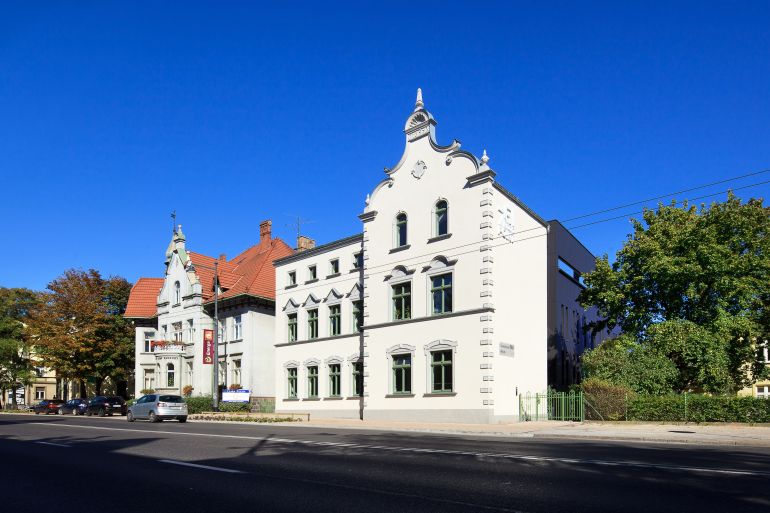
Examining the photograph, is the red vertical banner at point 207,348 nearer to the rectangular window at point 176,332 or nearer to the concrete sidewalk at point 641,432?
the rectangular window at point 176,332

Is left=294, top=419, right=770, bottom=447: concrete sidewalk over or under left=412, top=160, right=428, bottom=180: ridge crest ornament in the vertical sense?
under

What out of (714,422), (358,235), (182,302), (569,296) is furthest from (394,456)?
(182,302)

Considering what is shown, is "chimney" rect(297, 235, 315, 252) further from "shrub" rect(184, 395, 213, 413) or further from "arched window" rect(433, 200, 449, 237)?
"arched window" rect(433, 200, 449, 237)

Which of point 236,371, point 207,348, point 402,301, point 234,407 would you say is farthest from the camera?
point 236,371

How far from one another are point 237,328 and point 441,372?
19.0 metres

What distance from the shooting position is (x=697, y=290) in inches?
1258

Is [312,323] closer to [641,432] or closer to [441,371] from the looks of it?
[441,371]

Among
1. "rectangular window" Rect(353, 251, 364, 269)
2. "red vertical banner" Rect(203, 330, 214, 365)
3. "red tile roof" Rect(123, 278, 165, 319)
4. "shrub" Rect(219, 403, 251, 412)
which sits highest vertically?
"rectangular window" Rect(353, 251, 364, 269)

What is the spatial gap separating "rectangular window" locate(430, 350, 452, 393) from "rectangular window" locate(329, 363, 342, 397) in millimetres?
8098

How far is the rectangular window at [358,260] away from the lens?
37625 millimetres

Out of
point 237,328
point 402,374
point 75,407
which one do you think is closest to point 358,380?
point 402,374

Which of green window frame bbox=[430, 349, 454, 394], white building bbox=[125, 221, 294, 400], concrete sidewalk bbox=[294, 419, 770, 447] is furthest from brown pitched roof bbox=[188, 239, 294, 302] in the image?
concrete sidewalk bbox=[294, 419, 770, 447]

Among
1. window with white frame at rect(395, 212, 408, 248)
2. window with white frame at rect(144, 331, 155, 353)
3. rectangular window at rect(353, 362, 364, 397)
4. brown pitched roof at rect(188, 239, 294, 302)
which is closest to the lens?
window with white frame at rect(395, 212, 408, 248)

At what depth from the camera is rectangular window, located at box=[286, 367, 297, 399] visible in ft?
134
